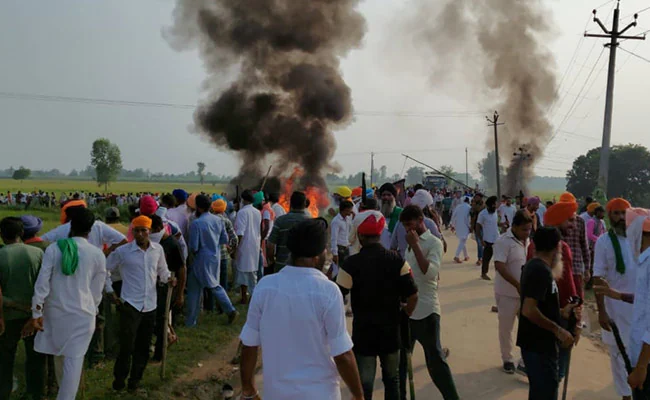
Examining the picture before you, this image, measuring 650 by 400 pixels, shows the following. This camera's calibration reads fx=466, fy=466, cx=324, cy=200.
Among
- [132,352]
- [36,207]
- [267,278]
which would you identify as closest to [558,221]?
[267,278]

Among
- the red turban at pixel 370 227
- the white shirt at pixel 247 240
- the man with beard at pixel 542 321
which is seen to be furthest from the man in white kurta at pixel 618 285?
the white shirt at pixel 247 240

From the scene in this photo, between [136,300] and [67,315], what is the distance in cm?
70

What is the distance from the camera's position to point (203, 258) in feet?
21.8

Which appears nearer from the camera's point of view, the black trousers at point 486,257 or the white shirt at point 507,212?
the black trousers at point 486,257

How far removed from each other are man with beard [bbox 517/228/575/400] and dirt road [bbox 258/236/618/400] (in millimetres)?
1429

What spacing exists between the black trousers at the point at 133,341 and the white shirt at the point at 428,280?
253 cm

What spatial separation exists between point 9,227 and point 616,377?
547cm

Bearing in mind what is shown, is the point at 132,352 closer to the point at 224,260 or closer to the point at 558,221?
the point at 224,260

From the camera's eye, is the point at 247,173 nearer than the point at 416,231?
No

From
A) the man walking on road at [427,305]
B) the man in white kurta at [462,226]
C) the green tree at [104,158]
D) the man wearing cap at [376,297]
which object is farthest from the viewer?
the green tree at [104,158]

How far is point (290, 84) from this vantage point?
24.5 metres

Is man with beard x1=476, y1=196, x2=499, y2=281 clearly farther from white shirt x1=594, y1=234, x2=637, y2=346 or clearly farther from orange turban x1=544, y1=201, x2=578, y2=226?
orange turban x1=544, y1=201, x2=578, y2=226

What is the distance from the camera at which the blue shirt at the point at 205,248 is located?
6.61 m

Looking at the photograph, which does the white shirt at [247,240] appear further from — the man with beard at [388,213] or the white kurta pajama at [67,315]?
the white kurta pajama at [67,315]
